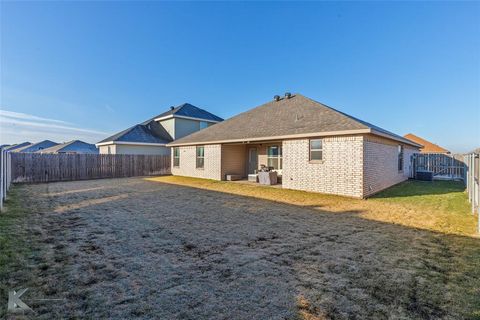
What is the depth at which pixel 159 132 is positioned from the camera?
27656 mm

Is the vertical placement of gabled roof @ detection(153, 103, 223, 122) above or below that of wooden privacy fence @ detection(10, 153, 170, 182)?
above

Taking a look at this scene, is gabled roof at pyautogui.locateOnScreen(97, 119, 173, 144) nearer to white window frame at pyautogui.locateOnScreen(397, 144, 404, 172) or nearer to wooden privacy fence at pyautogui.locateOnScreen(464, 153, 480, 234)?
white window frame at pyautogui.locateOnScreen(397, 144, 404, 172)

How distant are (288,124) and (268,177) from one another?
10.3 ft

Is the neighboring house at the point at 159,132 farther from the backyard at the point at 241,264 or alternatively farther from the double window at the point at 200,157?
the backyard at the point at 241,264

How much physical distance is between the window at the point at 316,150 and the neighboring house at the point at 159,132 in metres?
18.0

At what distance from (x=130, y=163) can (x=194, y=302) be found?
66.7 ft

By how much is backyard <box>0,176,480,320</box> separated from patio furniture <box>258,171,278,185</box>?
20.3ft

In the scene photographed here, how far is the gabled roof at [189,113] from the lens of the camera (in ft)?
85.7

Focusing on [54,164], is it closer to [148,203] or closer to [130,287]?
[148,203]

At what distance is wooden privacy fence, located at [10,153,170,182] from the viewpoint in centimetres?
1600

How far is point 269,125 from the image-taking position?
13820mm

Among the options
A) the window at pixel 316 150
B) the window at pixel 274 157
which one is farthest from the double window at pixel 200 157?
the window at pixel 316 150

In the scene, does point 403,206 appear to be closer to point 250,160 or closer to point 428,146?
point 250,160

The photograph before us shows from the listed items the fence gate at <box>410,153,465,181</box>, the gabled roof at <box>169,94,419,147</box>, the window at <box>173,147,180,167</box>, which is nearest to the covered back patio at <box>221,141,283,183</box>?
the gabled roof at <box>169,94,419,147</box>
